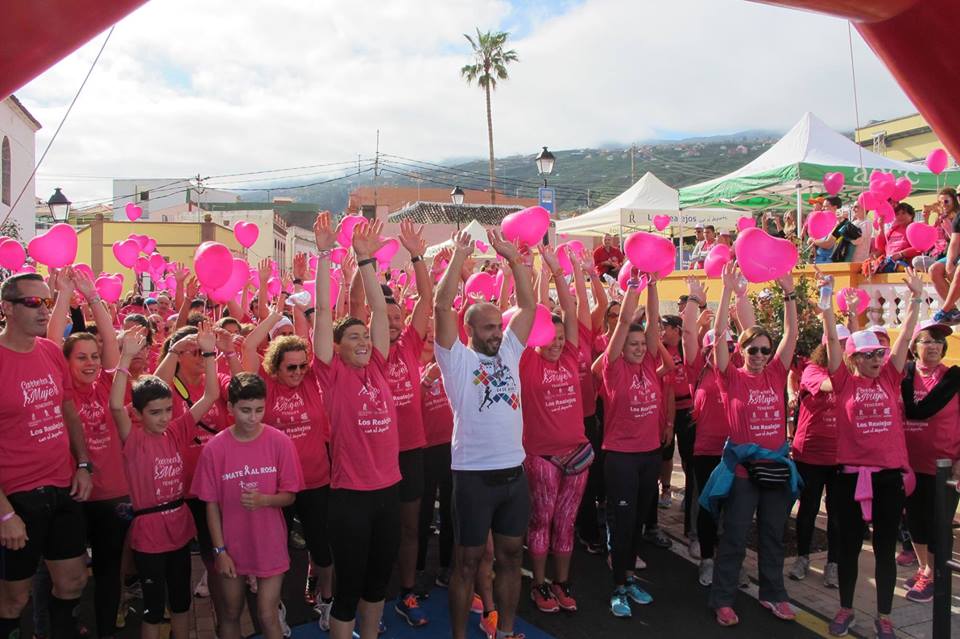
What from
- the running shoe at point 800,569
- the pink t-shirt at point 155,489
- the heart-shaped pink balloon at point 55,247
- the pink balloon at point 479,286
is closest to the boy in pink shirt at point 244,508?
the pink t-shirt at point 155,489

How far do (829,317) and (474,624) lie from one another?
2890 millimetres

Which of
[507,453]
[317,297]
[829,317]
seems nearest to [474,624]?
[507,453]

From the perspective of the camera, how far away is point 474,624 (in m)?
4.57

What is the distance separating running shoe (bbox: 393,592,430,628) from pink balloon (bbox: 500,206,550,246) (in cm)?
244

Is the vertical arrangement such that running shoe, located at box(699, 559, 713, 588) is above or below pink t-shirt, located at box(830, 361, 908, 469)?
below

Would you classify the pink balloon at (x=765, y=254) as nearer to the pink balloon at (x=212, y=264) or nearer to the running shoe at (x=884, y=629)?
the running shoe at (x=884, y=629)

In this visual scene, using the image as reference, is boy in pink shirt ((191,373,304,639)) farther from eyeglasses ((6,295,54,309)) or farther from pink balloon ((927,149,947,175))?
pink balloon ((927,149,947,175))

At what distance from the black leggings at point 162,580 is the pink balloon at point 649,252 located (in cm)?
317

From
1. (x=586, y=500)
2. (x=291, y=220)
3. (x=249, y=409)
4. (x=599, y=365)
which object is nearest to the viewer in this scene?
(x=249, y=409)

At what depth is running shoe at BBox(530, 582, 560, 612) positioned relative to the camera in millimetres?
4695

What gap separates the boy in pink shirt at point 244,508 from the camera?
3.75 m

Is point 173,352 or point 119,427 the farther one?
point 173,352

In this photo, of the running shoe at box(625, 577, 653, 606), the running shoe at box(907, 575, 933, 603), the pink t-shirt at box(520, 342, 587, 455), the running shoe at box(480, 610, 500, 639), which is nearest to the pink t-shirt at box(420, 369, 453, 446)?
the pink t-shirt at box(520, 342, 587, 455)

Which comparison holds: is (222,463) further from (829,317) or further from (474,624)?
(829,317)
